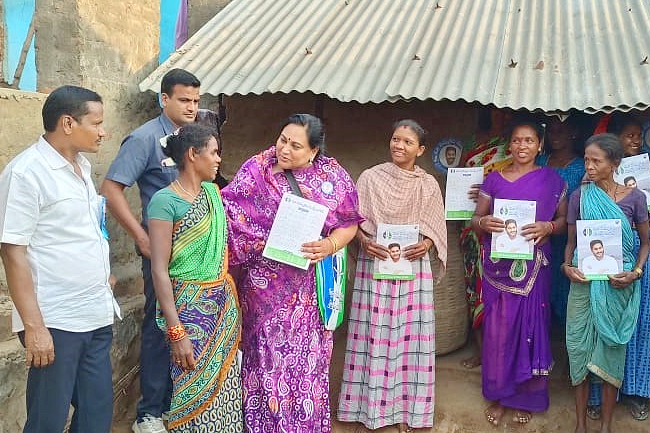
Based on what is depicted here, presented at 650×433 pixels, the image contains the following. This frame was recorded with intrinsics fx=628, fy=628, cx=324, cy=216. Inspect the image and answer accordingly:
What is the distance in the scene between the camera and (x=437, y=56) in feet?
14.4

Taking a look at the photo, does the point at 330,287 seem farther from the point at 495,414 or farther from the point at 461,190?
the point at 495,414

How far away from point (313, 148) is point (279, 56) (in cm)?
173

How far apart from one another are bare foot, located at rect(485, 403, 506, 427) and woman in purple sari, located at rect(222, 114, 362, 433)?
137 cm

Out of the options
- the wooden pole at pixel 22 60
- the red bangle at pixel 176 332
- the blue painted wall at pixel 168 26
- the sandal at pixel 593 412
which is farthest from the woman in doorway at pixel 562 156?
the wooden pole at pixel 22 60

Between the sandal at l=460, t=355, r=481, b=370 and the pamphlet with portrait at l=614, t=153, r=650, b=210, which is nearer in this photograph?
the pamphlet with portrait at l=614, t=153, r=650, b=210

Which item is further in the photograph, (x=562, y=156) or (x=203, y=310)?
(x=562, y=156)

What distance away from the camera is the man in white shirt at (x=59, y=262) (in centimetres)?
237

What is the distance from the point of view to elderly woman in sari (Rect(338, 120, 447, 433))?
376cm

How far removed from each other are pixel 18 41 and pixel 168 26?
1.78 metres

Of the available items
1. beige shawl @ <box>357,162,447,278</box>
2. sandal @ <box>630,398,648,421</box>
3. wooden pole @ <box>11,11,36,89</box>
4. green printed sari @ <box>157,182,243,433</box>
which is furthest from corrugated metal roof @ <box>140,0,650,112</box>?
wooden pole @ <box>11,11,36,89</box>

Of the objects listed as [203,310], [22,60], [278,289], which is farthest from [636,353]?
[22,60]

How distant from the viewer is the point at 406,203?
3754 millimetres

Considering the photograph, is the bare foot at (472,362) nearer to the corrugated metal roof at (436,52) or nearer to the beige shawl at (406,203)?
the beige shawl at (406,203)

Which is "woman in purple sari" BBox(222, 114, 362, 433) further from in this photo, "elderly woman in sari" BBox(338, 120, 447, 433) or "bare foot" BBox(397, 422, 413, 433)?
"bare foot" BBox(397, 422, 413, 433)
